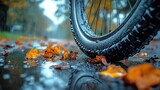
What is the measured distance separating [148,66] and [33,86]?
1.62 ft

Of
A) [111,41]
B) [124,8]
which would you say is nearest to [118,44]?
[111,41]

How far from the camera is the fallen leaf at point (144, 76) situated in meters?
0.93

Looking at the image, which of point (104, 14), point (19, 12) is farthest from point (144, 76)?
point (19, 12)

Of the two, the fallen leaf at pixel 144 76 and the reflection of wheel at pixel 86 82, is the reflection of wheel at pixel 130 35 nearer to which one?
the reflection of wheel at pixel 86 82

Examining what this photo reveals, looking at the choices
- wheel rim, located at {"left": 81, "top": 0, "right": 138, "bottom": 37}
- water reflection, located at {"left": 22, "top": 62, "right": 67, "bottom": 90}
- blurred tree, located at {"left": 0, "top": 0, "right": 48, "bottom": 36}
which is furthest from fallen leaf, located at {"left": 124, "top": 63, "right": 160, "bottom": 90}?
blurred tree, located at {"left": 0, "top": 0, "right": 48, "bottom": 36}

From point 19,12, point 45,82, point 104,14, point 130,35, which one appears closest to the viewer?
point 45,82

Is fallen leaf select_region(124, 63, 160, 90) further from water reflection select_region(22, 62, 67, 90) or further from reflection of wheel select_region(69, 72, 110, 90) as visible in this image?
water reflection select_region(22, 62, 67, 90)

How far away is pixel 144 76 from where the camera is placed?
0.93 meters

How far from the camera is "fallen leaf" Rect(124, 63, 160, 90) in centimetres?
93

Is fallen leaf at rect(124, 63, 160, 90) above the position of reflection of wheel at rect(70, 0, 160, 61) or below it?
below

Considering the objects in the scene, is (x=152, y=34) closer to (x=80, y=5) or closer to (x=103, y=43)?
(x=103, y=43)

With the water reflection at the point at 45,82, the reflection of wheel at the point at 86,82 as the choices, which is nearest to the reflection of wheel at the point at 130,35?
the reflection of wheel at the point at 86,82

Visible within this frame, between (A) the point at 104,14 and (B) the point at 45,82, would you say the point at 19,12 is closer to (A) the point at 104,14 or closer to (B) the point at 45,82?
(A) the point at 104,14

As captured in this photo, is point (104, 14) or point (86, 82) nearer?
point (86, 82)
